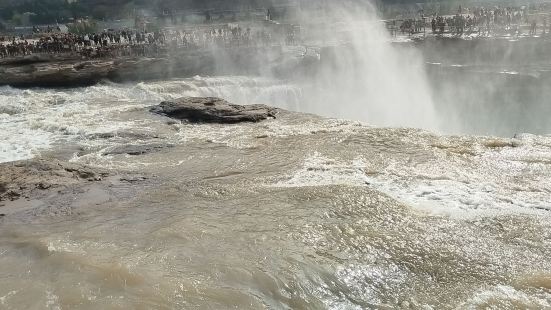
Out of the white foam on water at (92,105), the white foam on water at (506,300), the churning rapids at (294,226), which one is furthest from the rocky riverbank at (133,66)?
the white foam on water at (506,300)

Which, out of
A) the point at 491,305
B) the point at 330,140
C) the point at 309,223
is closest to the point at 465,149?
the point at 330,140

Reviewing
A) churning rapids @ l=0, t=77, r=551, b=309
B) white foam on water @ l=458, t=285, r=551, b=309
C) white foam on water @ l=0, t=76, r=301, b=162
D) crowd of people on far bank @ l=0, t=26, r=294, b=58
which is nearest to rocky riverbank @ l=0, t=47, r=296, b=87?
white foam on water @ l=0, t=76, r=301, b=162

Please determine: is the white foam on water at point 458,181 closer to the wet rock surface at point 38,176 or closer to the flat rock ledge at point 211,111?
the wet rock surface at point 38,176

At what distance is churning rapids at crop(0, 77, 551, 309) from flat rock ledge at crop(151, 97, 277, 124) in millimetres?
1569

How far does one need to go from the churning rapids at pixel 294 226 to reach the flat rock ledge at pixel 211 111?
1569 mm

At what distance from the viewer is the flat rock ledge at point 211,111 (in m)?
13.3

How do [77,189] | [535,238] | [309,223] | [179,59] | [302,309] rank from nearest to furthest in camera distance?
[302,309]
[535,238]
[309,223]
[77,189]
[179,59]

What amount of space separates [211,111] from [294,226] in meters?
7.51

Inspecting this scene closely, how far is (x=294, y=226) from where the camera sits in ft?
22.4

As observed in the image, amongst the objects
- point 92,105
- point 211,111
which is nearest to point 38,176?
point 211,111

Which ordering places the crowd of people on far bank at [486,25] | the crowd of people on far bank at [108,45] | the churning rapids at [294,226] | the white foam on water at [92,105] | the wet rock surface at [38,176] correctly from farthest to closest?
the crowd of people on far bank at [486,25]
the crowd of people on far bank at [108,45]
the white foam on water at [92,105]
the wet rock surface at [38,176]
the churning rapids at [294,226]

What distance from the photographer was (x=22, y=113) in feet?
51.7

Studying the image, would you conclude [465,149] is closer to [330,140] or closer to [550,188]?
[550,188]

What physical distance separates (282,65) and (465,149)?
1510cm
